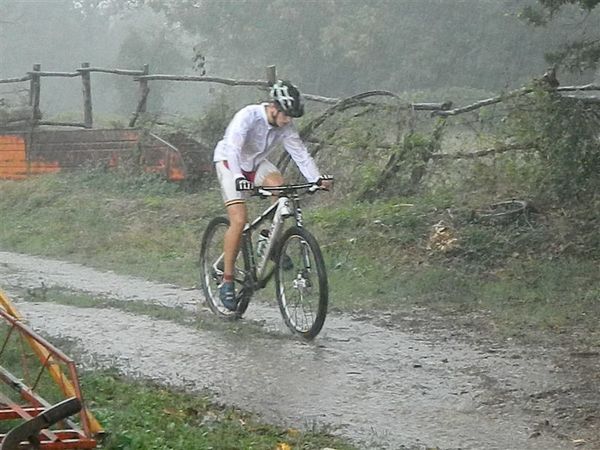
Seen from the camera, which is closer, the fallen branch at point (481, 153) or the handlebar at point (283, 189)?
the handlebar at point (283, 189)

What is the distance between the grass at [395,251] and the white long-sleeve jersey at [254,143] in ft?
4.87

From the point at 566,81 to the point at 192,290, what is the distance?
4429 mm

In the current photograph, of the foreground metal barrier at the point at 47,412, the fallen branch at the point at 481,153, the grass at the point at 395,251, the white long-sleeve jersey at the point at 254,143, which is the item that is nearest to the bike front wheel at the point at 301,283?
the white long-sleeve jersey at the point at 254,143

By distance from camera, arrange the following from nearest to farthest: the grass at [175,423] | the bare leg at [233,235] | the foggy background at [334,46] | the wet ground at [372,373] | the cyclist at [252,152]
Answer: the grass at [175,423] < the wet ground at [372,373] < the cyclist at [252,152] < the bare leg at [233,235] < the foggy background at [334,46]

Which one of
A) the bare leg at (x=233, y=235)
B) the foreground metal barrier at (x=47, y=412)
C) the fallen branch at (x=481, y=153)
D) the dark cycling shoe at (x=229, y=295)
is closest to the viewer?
the foreground metal barrier at (x=47, y=412)

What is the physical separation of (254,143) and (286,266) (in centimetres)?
99

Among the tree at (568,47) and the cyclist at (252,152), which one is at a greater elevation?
→ the tree at (568,47)

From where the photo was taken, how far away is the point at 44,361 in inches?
210

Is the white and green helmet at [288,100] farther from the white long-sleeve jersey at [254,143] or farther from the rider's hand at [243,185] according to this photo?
the rider's hand at [243,185]

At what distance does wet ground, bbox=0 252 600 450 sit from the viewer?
19.4 feet

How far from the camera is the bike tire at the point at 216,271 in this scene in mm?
8945

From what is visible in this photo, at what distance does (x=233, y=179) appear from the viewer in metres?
8.49

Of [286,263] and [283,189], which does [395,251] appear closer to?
[286,263]

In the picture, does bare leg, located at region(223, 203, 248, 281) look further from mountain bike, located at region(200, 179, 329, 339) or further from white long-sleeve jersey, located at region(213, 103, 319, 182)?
white long-sleeve jersey, located at region(213, 103, 319, 182)
